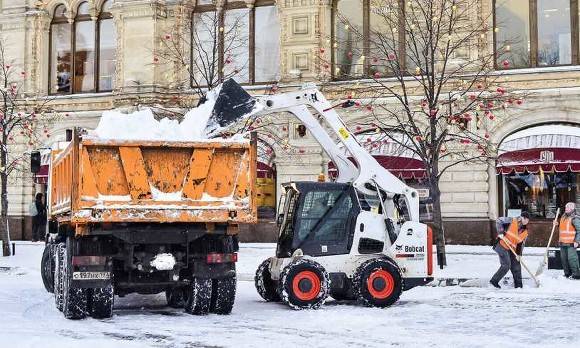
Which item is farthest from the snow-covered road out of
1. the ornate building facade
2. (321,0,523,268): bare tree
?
the ornate building facade

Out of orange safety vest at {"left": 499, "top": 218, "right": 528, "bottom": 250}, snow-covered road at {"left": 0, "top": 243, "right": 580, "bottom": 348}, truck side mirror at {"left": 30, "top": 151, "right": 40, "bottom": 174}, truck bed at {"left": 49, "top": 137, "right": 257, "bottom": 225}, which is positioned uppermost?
truck side mirror at {"left": 30, "top": 151, "right": 40, "bottom": 174}

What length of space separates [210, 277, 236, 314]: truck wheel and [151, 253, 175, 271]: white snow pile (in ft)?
2.50

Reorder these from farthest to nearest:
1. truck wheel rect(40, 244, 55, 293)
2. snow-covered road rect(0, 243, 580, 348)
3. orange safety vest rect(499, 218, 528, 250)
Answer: orange safety vest rect(499, 218, 528, 250)
truck wheel rect(40, 244, 55, 293)
snow-covered road rect(0, 243, 580, 348)

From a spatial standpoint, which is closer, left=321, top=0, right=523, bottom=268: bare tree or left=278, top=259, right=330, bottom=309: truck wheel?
left=278, top=259, right=330, bottom=309: truck wheel

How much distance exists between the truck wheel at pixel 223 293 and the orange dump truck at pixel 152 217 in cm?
1

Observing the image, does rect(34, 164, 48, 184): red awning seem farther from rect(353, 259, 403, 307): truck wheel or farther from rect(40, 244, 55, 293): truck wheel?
rect(353, 259, 403, 307): truck wheel

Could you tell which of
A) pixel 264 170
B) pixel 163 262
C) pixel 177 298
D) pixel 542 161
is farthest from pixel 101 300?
pixel 264 170

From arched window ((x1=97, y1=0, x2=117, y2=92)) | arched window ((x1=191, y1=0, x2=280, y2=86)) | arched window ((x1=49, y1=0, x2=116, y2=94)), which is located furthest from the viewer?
arched window ((x1=49, y1=0, x2=116, y2=94))

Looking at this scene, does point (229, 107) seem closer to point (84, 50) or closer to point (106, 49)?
point (106, 49)

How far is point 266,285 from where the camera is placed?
14219mm

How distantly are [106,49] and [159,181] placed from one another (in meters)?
21.0

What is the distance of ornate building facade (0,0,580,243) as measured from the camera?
984 inches

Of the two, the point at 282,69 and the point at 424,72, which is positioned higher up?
the point at 282,69

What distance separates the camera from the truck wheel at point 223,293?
39.2 ft
